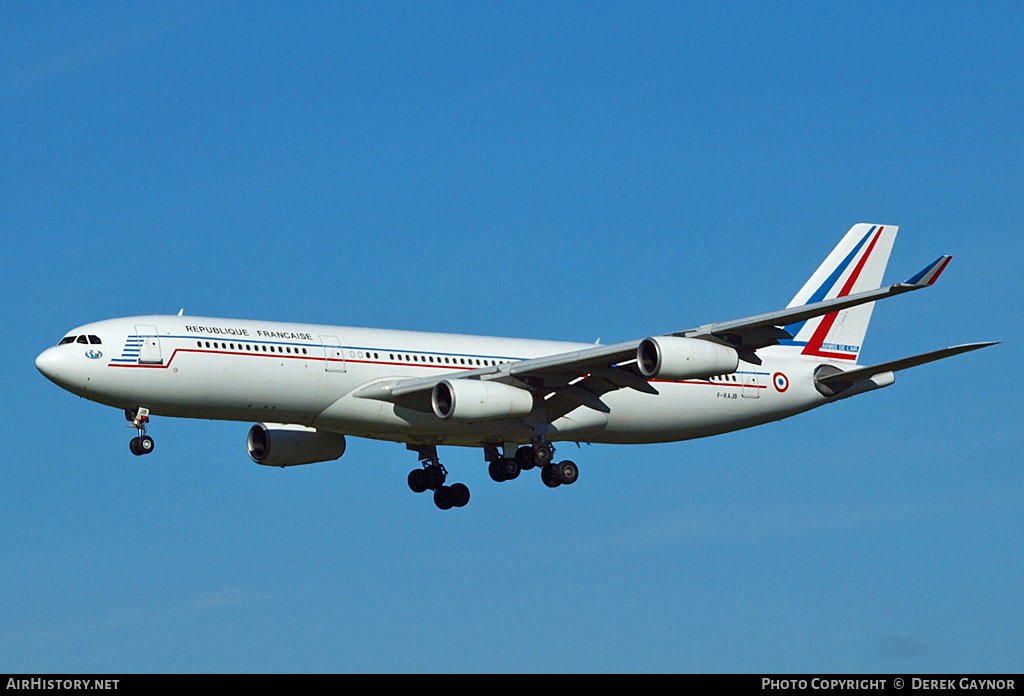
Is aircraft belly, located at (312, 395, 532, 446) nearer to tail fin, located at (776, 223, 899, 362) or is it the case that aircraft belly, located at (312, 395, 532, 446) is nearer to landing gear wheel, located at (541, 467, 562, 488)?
landing gear wheel, located at (541, 467, 562, 488)

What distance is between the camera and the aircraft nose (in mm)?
44125

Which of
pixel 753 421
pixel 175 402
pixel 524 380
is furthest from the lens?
pixel 753 421

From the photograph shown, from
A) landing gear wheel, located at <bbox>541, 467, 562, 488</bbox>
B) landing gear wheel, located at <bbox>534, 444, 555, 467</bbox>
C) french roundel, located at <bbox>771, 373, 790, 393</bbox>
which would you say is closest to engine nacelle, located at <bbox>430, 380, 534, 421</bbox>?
landing gear wheel, located at <bbox>534, 444, 555, 467</bbox>

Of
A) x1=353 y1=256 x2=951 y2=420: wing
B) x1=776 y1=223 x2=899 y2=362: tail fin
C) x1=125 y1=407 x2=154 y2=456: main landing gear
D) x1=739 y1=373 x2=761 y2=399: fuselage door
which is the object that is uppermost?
x1=776 y1=223 x2=899 y2=362: tail fin

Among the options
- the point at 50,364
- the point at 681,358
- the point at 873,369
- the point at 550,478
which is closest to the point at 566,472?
the point at 550,478

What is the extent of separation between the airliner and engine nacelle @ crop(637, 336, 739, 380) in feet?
0.14

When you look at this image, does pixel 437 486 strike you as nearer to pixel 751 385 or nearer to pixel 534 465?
pixel 534 465

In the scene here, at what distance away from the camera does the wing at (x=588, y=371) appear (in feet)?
146

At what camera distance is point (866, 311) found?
57656 mm

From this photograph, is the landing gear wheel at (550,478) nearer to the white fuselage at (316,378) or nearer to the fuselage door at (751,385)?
the white fuselage at (316,378)

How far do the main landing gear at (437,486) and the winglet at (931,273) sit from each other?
20.3 meters
